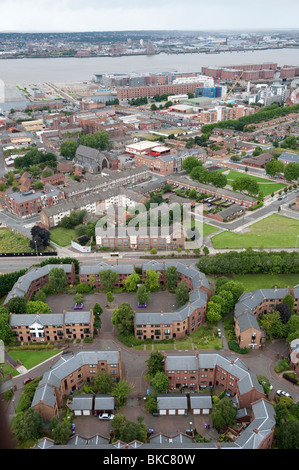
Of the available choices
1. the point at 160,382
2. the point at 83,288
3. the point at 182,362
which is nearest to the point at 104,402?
the point at 160,382

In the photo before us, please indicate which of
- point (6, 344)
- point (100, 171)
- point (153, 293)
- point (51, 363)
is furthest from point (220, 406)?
point (100, 171)

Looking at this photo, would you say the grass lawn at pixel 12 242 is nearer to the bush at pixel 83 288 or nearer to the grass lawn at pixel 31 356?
the bush at pixel 83 288

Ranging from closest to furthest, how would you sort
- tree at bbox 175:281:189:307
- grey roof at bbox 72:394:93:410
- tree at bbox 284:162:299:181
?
1. grey roof at bbox 72:394:93:410
2. tree at bbox 175:281:189:307
3. tree at bbox 284:162:299:181

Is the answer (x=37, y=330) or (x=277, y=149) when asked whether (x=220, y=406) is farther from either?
(x=277, y=149)

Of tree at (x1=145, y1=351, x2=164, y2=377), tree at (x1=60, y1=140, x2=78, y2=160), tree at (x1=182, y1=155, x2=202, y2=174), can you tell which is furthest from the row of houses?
tree at (x1=60, y1=140, x2=78, y2=160)

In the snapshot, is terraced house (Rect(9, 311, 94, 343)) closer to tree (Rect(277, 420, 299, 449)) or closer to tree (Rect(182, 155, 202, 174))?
tree (Rect(277, 420, 299, 449))

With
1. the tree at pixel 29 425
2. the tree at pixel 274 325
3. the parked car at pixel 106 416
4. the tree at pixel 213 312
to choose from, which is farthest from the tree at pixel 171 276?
the tree at pixel 29 425
